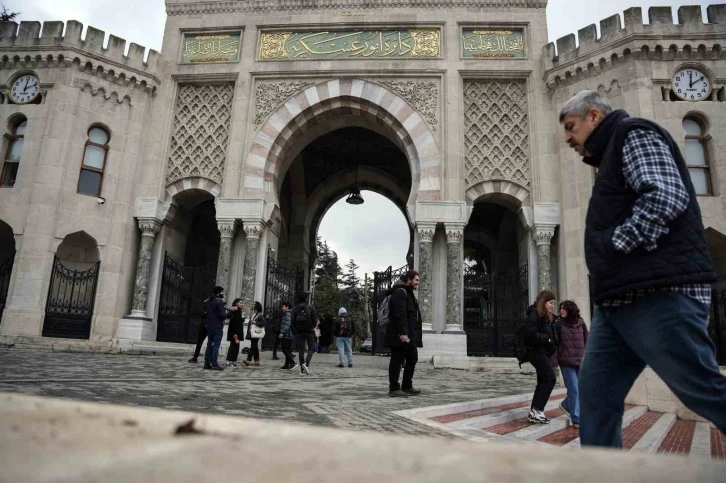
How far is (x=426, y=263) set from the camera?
486 inches

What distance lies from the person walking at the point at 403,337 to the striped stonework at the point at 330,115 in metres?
7.07

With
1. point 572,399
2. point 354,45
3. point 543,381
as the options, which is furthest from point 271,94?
point 572,399

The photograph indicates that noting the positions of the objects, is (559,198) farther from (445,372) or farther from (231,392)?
(231,392)

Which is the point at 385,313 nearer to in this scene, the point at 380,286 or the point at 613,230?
the point at 613,230

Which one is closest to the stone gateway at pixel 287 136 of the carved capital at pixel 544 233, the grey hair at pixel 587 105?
the carved capital at pixel 544 233

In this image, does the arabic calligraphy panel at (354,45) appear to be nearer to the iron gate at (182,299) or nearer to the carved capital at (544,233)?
the carved capital at (544,233)

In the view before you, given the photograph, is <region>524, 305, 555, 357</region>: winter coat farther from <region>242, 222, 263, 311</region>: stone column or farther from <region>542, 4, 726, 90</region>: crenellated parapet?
<region>542, 4, 726, 90</region>: crenellated parapet

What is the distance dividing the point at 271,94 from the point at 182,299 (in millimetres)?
6466

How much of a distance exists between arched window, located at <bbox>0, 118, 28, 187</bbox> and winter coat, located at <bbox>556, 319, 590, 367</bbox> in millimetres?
14027

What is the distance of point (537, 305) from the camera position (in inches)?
195

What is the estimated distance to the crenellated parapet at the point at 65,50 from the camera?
42.5ft

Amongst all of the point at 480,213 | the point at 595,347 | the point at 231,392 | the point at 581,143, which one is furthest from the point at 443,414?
the point at 480,213

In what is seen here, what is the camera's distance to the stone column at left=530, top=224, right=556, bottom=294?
12094mm

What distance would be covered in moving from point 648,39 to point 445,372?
30.6 ft
